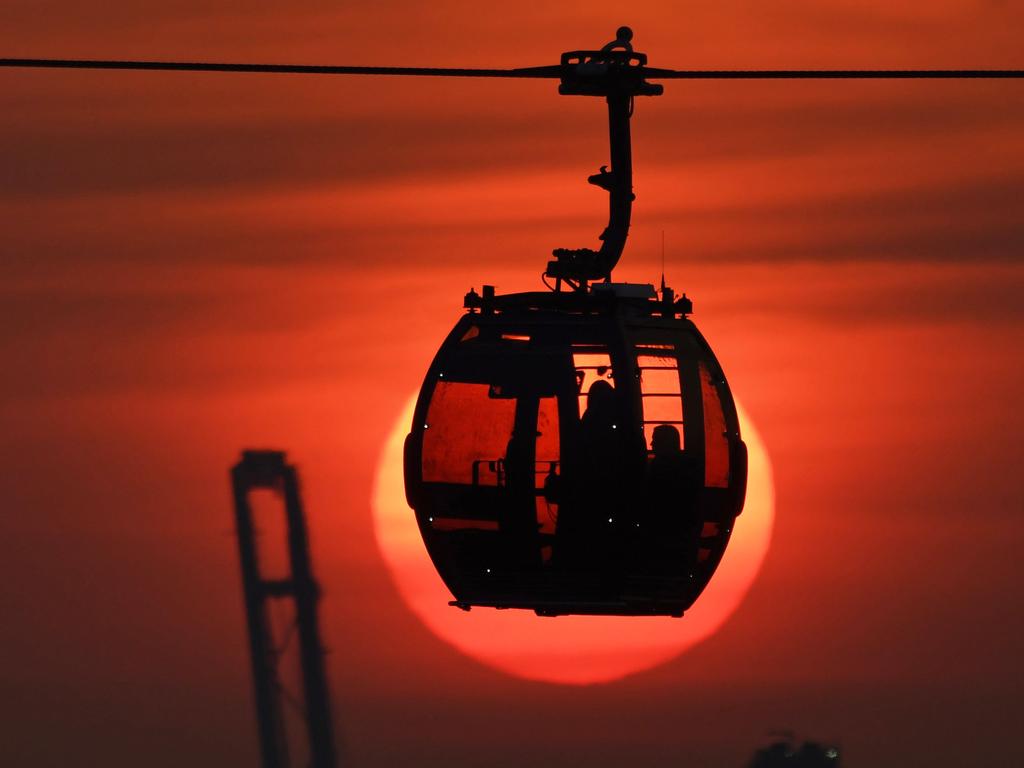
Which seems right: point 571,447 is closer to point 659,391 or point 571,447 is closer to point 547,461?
point 547,461

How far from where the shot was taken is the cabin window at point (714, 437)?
33.7 meters

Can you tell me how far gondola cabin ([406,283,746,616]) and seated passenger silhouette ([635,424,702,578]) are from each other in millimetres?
16

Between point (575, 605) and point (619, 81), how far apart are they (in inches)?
234

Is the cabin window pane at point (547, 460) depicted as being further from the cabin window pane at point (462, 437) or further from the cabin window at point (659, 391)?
the cabin window at point (659, 391)

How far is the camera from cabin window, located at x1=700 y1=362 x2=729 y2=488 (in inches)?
1325

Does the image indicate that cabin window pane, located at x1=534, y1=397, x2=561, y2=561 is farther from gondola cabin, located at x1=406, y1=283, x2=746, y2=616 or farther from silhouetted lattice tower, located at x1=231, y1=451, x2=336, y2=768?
silhouetted lattice tower, located at x1=231, y1=451, x2=336, y2=768

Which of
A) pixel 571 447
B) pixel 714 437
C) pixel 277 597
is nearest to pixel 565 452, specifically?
pixel 571 447

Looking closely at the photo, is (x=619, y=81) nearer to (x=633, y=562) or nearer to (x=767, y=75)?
(x=767, y=75)

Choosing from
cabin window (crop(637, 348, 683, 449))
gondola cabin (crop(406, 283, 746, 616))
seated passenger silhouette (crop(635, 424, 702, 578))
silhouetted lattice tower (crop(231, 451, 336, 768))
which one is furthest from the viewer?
A: silhouetted lattice tower (crop(231, 451, 336, 768))

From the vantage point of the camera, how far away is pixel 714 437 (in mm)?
33812

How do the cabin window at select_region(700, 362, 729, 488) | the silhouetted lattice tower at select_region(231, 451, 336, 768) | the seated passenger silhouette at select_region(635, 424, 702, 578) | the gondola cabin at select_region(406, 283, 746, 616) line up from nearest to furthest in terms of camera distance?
the gondola cabin at select_region(406, 283, 746, 616) → the seated passenger silhouette at select_region(635, 424, 702, 578) → the cabin window at select_region(700, 362, 729, 488) → the silhouetted lattice tower at select_region(231, 451, 336, 768)

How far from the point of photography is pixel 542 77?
3050 centimetres

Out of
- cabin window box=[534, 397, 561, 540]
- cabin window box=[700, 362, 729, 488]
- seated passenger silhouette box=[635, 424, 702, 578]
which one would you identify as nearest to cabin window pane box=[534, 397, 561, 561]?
cabin window box=[534, 397, 561, 540]

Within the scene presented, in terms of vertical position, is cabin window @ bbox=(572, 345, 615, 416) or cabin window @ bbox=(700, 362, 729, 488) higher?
cabin window @ bbox=(572, 345, 615, 416)
